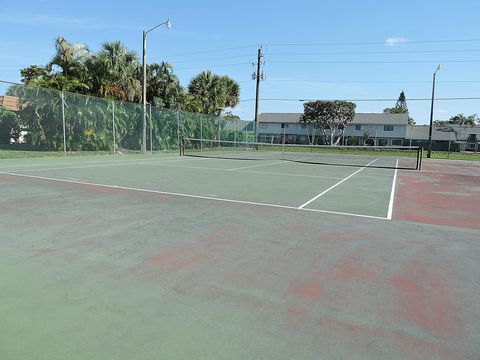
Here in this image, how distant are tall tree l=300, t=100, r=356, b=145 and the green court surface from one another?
62.2 meters

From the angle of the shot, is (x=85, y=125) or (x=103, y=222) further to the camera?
(x=85, y=125)

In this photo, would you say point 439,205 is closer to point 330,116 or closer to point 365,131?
point 330,116

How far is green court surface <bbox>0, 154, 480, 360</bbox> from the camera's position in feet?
9.35

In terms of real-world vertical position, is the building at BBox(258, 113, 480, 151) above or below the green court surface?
above

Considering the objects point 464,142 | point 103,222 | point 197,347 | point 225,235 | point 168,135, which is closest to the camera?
point 197,347

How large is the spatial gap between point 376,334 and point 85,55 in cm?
2792

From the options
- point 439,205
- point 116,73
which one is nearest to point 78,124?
point 116,73

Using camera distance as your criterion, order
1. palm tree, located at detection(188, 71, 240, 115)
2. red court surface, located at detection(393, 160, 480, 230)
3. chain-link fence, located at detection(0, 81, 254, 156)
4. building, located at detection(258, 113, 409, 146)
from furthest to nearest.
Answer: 1. building, located at detection(258, 113, 409, 146)
2. palm tree, located at detection(188, 71, 240, 115)
3. chain-link fence, located at detection(0, 81, 254, 156)
4. red court surface, located at detection(393, 160, 480, 230)

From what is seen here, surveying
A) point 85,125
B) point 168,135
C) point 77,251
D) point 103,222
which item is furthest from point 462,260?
point 168,135

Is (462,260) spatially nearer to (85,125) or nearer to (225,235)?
(225,235)

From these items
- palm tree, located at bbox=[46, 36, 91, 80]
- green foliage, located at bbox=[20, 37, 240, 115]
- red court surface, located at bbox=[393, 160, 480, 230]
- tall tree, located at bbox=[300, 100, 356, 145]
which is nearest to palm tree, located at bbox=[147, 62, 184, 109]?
green foliage, located at bbox=[20, 37, 240, 115]

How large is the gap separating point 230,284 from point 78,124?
2053 centimetres

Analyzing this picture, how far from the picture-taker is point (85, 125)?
22531mm

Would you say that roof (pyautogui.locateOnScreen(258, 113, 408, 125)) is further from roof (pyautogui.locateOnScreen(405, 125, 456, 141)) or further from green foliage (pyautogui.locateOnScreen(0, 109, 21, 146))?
green foliage (pyautogui.locateOnScreen(0, 109, 21, 146))
